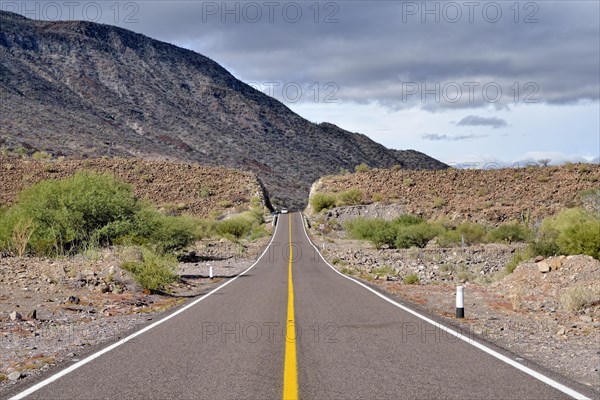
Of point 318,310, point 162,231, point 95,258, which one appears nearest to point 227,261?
point 162,231

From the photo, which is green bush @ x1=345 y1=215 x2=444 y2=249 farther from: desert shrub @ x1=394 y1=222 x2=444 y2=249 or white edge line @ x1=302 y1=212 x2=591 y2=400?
white edge line @ x1=302 y1=212 x2=591 y2=400

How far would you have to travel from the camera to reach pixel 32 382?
820cm

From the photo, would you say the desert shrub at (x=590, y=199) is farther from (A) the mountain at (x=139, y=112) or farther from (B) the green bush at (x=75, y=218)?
(A) the mountain at (x=139, y=112)

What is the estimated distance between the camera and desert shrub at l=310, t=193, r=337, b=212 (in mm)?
90188

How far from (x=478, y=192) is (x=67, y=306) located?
66.7 m

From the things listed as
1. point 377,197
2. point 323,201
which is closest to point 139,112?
point 323,201

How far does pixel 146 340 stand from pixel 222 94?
179 meters

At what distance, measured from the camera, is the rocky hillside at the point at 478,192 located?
218 feet

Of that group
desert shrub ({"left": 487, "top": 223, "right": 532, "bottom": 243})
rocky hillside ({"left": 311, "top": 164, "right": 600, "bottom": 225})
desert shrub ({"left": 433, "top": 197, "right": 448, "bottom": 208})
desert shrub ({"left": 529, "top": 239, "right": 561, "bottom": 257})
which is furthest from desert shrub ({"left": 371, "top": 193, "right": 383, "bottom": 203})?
desert shrub ({"left": 529, "top": 239, "right": 561, "bottom": 257})

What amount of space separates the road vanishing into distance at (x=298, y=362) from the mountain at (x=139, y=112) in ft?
324

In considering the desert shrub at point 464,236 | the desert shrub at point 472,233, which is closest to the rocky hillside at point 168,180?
the desert shrub at point 472,233

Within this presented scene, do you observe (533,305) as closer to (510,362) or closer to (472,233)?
(510,362)

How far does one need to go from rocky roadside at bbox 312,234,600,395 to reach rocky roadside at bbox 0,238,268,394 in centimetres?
701

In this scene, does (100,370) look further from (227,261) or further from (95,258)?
(227,261)
